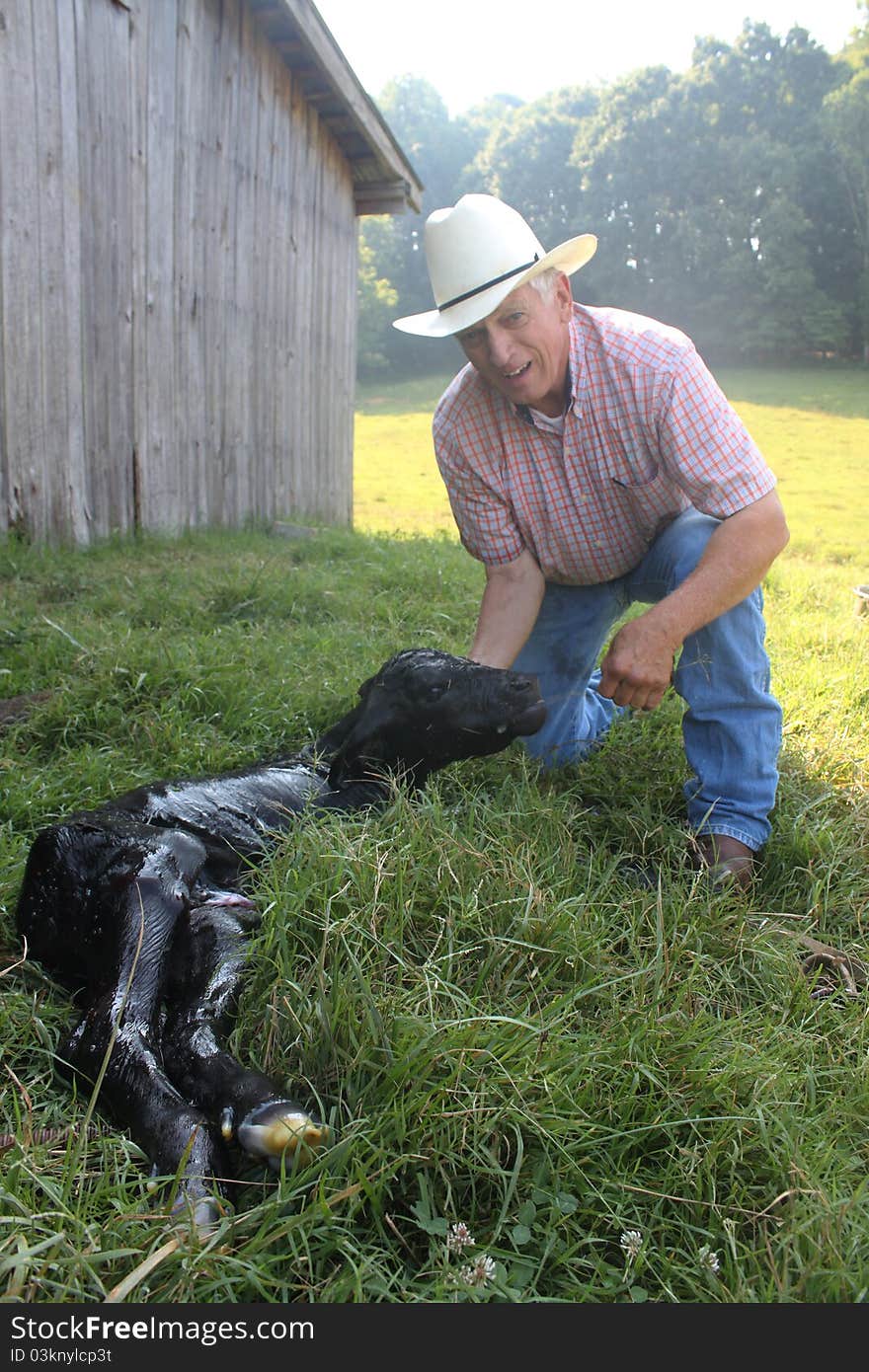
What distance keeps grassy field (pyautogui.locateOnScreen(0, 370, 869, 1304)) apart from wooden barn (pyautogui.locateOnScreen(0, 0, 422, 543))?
331 cm

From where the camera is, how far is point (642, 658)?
2.97m

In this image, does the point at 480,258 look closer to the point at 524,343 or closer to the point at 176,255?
the point at 524,343

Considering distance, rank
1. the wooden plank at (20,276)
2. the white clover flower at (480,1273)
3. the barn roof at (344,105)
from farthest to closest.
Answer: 1. the barn roof at (344,105)
2. the wooden plank at (20,276)
3. the white clover flower at (480,1273)

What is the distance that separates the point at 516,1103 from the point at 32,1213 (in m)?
0.82

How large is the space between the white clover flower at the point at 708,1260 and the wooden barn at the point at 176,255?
242 inches

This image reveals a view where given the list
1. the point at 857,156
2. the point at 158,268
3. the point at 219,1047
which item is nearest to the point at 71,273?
the point at 158,268

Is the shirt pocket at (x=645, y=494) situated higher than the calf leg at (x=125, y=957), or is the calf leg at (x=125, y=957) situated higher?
the shirt pocket at (x=645, y=494)

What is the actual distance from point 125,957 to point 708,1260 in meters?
1.34

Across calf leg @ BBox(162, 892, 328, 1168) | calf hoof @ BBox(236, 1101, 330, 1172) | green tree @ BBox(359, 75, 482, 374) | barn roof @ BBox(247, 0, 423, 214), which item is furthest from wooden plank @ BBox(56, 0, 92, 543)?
green tree @ BBox(359, 75, 482, 374)

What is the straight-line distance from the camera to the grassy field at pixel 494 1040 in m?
1.60

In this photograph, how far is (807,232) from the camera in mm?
32344

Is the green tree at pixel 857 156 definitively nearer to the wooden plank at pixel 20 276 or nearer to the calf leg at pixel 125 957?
the wooden plank at pixel 20 276

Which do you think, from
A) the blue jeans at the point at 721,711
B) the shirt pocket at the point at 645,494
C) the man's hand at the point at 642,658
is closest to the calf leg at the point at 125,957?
the man's hand at the point at 642,658

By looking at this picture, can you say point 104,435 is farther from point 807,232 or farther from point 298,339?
point 807,232
